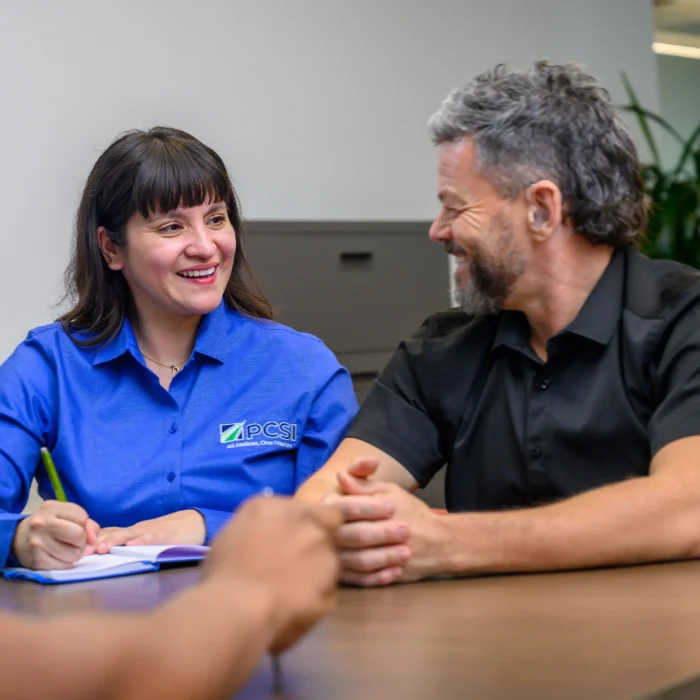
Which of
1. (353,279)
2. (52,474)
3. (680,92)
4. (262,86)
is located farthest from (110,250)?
(680,92)

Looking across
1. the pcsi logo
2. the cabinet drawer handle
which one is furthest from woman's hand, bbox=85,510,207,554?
the cabinet drawer handle

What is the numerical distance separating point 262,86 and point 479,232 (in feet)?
6.85

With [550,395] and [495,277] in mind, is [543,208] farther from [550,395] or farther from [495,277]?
[550,395]

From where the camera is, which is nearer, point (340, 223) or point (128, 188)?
point (128, 188)

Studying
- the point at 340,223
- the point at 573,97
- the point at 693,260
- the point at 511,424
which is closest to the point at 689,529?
the point at 511,424

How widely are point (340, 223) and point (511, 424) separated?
1.92 metres

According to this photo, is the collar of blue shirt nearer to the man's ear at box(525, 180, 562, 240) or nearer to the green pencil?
the green pencil

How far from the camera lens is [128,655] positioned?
26.4 inches

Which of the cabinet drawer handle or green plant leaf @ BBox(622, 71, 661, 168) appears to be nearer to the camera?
the cabinet drawer handle

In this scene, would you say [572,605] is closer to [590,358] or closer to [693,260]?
[590,358]

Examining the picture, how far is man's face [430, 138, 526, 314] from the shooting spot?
5.94 ft

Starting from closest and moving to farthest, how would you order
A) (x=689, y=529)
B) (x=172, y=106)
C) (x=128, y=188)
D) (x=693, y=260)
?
(x=689, y=529), (x=128, y=188), (x=172, y=106), (x=693, y=260)

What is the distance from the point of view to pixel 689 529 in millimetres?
1374

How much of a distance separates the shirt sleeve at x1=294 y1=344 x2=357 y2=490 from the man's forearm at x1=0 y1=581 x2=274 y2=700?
1149mm
